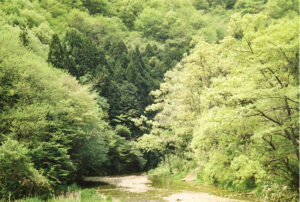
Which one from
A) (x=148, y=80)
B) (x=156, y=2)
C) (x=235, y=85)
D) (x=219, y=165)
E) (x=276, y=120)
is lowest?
(x=219, y=165)

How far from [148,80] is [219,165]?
125 feet

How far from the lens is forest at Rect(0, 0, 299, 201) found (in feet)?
41.6

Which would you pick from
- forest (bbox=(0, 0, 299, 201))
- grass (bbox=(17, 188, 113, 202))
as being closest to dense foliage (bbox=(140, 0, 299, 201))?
forest (bbox=(0, 0, 299, 201))

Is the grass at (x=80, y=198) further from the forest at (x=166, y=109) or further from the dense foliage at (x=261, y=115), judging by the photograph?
the dense foliage at (x=261, y=115)

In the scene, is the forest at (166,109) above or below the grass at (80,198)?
above

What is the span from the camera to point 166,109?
29.2 m

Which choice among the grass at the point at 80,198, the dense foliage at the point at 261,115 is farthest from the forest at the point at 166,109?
the grass at the point at 80,198

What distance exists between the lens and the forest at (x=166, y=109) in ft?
41.6

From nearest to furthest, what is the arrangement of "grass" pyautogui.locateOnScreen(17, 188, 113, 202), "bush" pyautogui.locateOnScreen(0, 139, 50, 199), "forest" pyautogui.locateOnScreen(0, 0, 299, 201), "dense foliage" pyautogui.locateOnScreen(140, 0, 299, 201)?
"dense foliage" pyautogui.locateOnScreen(140, 0, 299, 201), "grass" pyautogui.locateOnScreen(17, 188, 113, 202), "forest" pyautogui.locateOnScreen(0, 0, 299, 201), "bush" pyautogui.locateOnScreen(0, 139, 50, 199)

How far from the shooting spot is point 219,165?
56.5 feet

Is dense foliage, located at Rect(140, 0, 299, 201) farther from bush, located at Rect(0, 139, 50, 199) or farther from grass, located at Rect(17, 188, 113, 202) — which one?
bush, located at Rect(0, 139, 50, 199)

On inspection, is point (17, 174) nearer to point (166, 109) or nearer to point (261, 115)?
point (261, 115)

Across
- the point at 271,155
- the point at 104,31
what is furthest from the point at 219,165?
the point at 104,31

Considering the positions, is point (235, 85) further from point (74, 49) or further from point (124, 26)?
point (124, 26)
